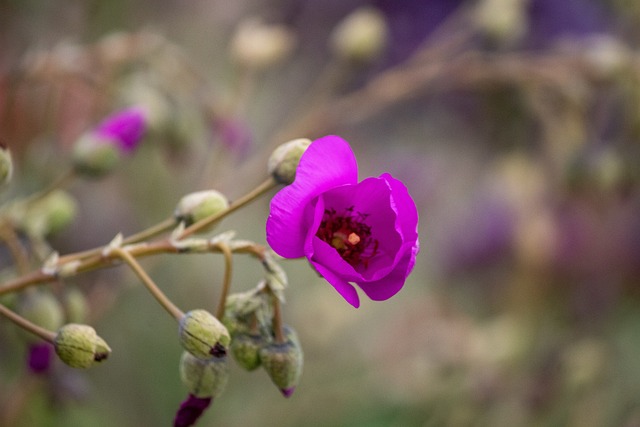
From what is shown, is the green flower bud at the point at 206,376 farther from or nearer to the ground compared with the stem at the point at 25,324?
nearer to the ground

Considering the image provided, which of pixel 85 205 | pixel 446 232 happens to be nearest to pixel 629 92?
pixel 446 232

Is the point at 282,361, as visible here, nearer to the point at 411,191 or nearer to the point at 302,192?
the point at 302,192

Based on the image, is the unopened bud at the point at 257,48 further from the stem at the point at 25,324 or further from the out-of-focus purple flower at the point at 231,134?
the stem at the point at 25,324

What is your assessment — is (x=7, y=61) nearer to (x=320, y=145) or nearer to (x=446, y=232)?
(x=320, y=145)

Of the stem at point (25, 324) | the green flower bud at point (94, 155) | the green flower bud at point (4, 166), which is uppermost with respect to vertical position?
the green flower bud at point (94, 155)

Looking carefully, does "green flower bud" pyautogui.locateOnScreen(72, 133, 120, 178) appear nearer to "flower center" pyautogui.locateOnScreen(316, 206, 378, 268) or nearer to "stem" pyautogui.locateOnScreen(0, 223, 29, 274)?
"stem" pyautogui.locateOnScreen(0, 223, 29, 274)

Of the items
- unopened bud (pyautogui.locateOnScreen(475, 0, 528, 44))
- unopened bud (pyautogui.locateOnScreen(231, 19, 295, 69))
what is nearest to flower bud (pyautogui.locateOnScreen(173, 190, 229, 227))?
unopened bud (pyautogui.locateOnScreen(231, 19, 295, 69))

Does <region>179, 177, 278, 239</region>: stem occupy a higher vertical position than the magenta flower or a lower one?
higher

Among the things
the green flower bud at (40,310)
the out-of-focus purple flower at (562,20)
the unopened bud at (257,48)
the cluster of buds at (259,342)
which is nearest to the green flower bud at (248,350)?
the cluster of buds at (259,342)
